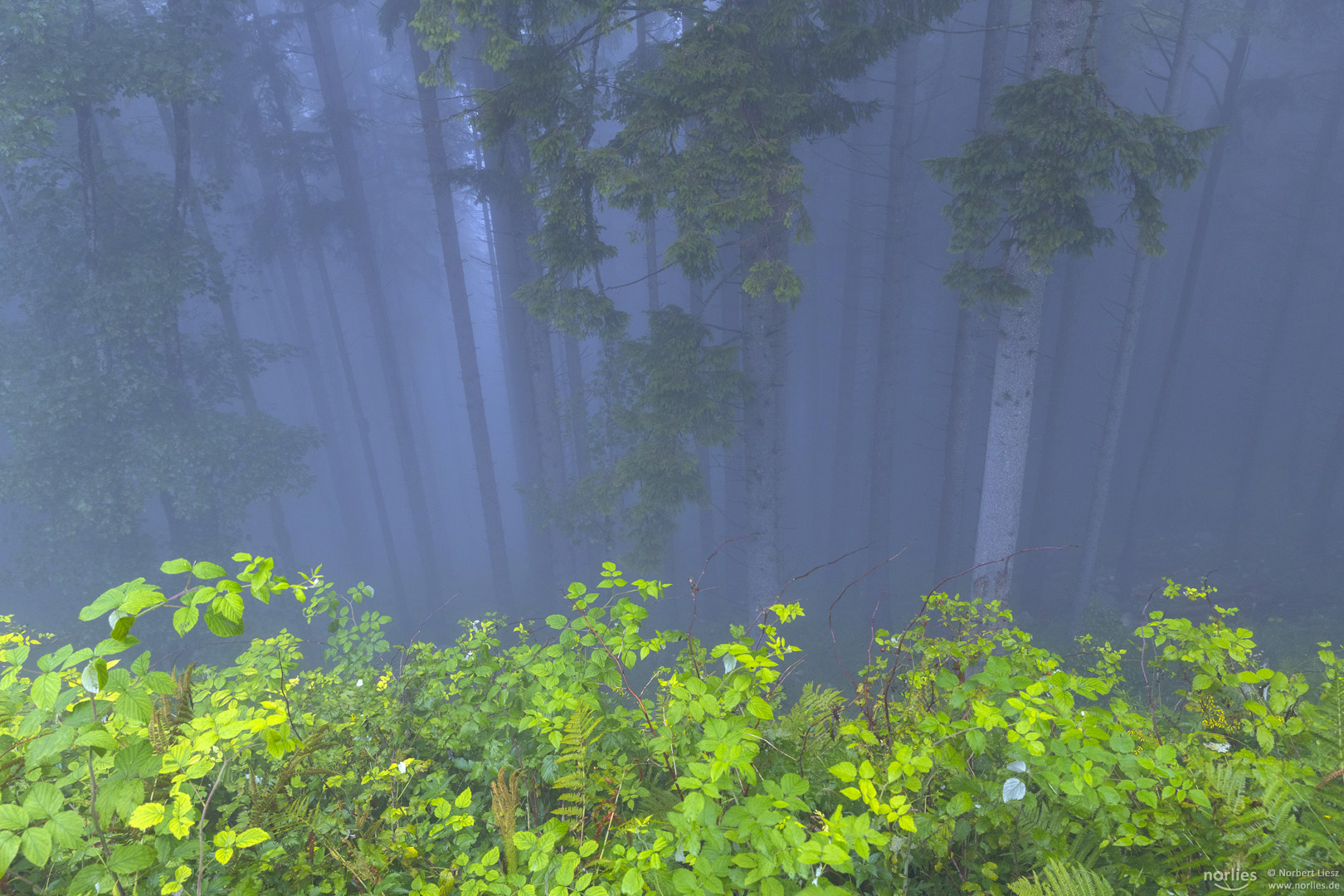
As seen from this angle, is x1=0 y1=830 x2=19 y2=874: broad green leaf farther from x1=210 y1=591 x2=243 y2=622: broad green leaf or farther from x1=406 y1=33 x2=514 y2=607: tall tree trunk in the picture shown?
x1=406 y1=33 x2=514 y2=607: tall tree trunk

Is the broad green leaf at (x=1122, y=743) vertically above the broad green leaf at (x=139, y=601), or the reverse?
the broad green leaf at (x=139, y=601)

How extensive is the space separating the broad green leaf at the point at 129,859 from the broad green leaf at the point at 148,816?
2.5 inches

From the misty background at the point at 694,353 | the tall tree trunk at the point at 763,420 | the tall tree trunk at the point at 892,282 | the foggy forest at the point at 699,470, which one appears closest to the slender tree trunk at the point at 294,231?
the misty background at the point at 694,353

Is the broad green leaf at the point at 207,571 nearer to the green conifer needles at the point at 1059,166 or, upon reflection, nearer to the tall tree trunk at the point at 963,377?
the green conifer needles at the point at 1059,166

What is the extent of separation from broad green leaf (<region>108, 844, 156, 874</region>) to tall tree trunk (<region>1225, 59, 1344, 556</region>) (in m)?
21.8

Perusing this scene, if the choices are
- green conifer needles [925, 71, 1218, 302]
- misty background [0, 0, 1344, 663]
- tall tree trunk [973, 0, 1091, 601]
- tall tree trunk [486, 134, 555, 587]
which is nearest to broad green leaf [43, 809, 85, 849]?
misty background [0, 0, 1344, 663]

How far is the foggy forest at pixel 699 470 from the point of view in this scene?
1.75 meters

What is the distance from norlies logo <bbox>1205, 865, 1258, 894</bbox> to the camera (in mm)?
1563

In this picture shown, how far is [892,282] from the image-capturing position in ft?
43.3

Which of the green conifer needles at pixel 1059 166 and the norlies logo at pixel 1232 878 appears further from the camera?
the green conifer needles at pixel 1059 166

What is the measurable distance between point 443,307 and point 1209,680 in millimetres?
45139

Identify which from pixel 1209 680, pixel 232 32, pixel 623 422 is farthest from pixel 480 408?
pixel 1209 680

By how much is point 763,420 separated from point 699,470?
265 centimetres

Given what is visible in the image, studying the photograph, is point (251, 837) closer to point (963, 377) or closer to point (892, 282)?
point (963, 377)
